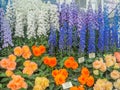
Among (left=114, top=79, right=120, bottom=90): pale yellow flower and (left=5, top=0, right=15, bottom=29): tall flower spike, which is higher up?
(left=5, top=0, right=15, bottom=29): tall flower spike

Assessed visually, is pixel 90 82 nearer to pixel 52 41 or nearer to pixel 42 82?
pixel 42 82

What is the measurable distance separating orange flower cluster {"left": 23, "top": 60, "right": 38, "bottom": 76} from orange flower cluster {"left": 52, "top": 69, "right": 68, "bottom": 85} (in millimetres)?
201

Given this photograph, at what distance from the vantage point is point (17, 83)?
11.5ft

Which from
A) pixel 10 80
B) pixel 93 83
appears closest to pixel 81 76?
pixel 93 83

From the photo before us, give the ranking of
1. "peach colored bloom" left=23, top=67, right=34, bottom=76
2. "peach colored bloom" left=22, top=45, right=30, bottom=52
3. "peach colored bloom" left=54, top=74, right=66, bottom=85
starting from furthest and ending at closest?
"peach colored bloom" left=22, top=45, right=30, bottom=52
"peach colored bloom" left=23, top=67, right=34, bottom=76
"peach colored bloom" left=54, top=74, right=66, bottom=85

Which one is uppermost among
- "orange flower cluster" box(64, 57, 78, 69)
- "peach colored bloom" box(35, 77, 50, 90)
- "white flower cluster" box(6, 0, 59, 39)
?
"white flower cluster" box(6, 0, 59, 39)

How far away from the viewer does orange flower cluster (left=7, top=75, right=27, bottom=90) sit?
11.5 feet

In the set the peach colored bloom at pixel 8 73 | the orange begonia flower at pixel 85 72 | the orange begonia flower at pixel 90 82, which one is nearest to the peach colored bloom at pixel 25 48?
the peach colored bloom at pixel 8 73

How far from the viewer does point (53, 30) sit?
13.8 ft

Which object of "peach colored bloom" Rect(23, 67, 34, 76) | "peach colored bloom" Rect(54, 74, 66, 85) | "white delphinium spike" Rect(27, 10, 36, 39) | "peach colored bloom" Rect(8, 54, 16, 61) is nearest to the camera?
"peach colored bloom" Rect(54, 74, 66, 85)

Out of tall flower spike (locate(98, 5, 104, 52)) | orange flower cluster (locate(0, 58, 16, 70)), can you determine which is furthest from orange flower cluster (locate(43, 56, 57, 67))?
tall flower spike (locate(98, 5, 104, 52))

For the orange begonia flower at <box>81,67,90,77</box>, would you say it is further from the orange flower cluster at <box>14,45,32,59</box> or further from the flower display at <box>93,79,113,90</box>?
the orange flower cluster at <box>14,45,32,59</box>

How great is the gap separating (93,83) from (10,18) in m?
1.28

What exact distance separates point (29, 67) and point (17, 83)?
293 millimetres
